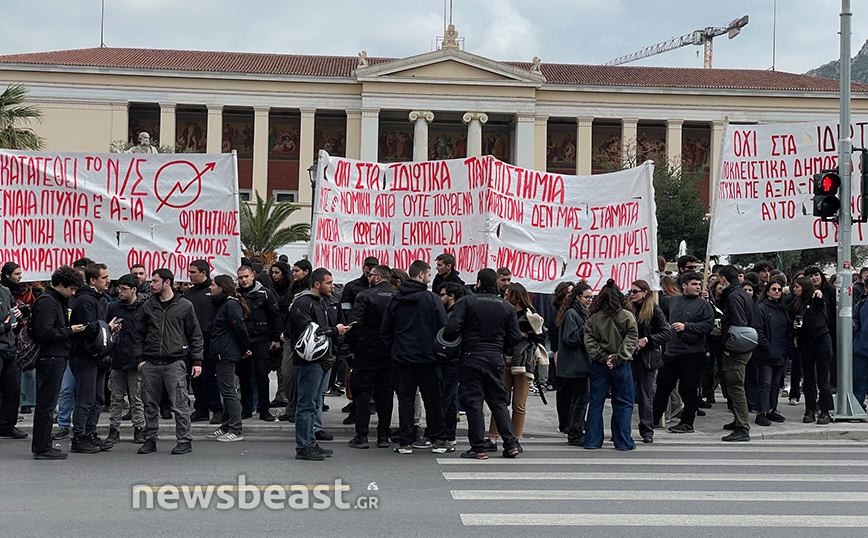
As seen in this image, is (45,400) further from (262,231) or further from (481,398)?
(262,231)

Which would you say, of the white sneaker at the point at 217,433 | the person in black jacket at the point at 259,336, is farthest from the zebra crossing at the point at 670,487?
the person in black jacket at the point at 259,336

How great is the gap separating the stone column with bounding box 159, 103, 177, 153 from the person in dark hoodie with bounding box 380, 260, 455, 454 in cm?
4833

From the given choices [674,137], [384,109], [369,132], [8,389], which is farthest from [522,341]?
[674,137]

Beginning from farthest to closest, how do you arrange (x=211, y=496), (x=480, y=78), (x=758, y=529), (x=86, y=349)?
(x=480, y=78) < (x=86, y=349) < (x=211, y=496) < (x=758, y=529)

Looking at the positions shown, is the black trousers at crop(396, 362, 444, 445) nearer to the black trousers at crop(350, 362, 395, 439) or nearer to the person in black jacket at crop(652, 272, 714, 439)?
the black trousers at crop(350, 362, 395, 439)

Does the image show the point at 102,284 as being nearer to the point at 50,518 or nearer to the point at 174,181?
the point at 174,181

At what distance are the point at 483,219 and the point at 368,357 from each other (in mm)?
2221

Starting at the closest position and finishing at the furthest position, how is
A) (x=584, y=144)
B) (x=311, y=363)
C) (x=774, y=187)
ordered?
1. (x=311, y=363)
2. (x=774, y=187)
3. (x=584, y=144)

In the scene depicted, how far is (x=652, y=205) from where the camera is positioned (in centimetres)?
1076

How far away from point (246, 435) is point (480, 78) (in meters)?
48.0

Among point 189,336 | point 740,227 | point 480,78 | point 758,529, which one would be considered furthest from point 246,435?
point 480,78

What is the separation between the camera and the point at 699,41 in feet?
417

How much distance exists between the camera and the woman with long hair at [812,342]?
11.5 meters

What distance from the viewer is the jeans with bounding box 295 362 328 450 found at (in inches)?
352
